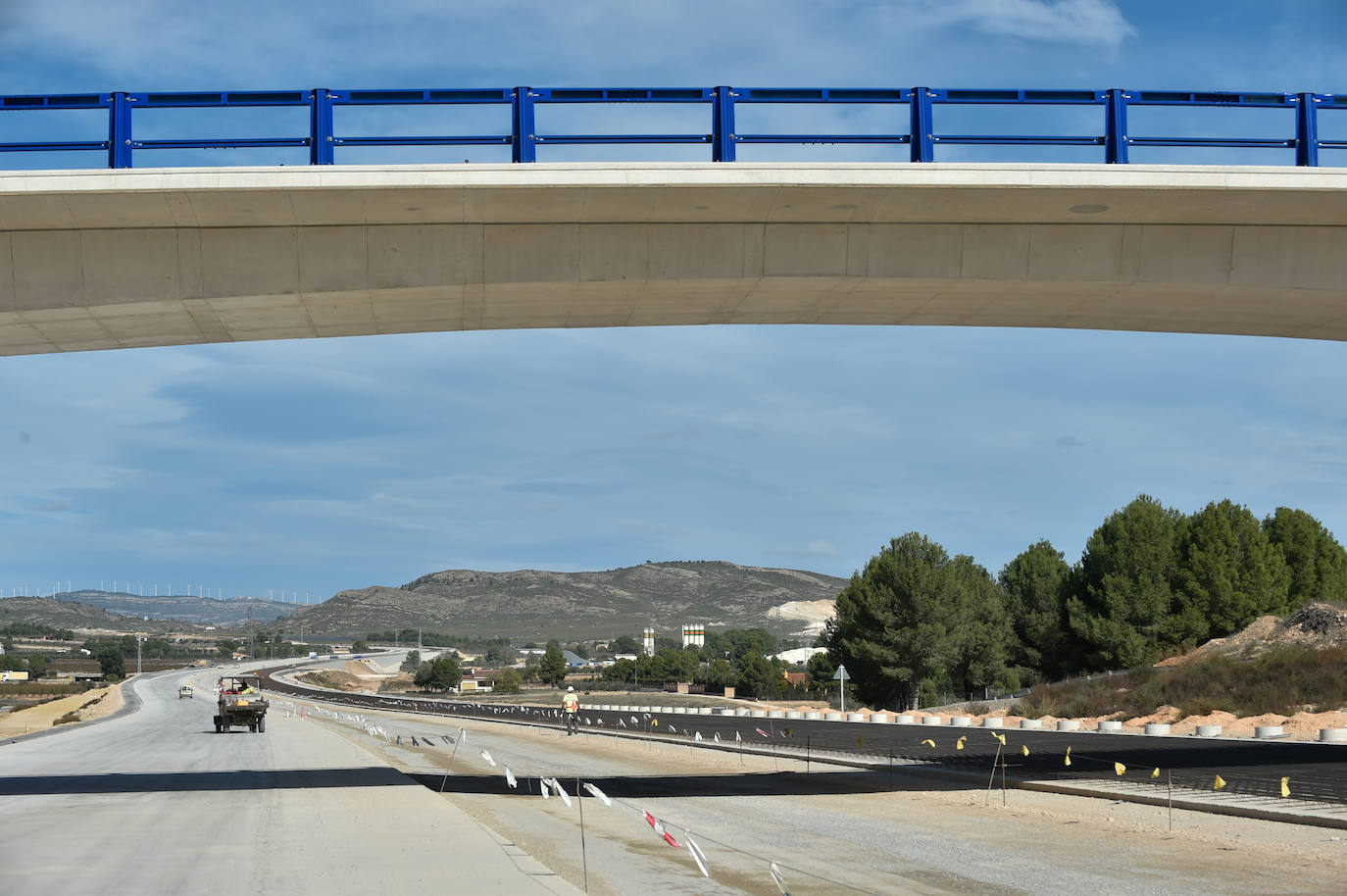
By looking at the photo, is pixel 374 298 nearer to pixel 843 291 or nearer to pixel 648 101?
pixel 648 101

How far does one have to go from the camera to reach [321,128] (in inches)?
626

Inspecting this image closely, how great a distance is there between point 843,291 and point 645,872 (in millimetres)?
8364

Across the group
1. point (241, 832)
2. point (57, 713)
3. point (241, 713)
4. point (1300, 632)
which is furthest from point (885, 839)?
point (57, 713)

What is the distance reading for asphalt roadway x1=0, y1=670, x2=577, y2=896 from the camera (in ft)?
41.2

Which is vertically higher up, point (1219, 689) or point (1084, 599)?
point (1084, 599)

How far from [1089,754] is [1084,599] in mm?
42443

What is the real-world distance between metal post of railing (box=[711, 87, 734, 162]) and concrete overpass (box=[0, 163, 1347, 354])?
76 centimetres

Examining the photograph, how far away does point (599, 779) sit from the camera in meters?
27.5

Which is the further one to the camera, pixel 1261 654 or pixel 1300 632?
pixel 1300 632

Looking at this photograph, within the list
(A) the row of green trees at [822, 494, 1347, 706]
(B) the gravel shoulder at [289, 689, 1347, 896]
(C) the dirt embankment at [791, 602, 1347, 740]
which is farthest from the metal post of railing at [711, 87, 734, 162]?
(A) the row of green trees at [822, 494, 1347, 706]

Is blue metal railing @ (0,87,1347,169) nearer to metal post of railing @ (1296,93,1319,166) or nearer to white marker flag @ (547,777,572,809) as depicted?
metal post of railing @ (1296,93,1319,166)

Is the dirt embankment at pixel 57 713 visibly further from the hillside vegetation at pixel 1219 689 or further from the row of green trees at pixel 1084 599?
the hillside vegetation at pixel 1219 689

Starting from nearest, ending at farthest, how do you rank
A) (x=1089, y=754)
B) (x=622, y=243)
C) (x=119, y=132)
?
1. (x=119, y=132)
2. (x=622, y=243)
3. (x=1089, y=754)

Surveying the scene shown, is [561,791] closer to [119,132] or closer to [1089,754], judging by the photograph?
[119,132]
